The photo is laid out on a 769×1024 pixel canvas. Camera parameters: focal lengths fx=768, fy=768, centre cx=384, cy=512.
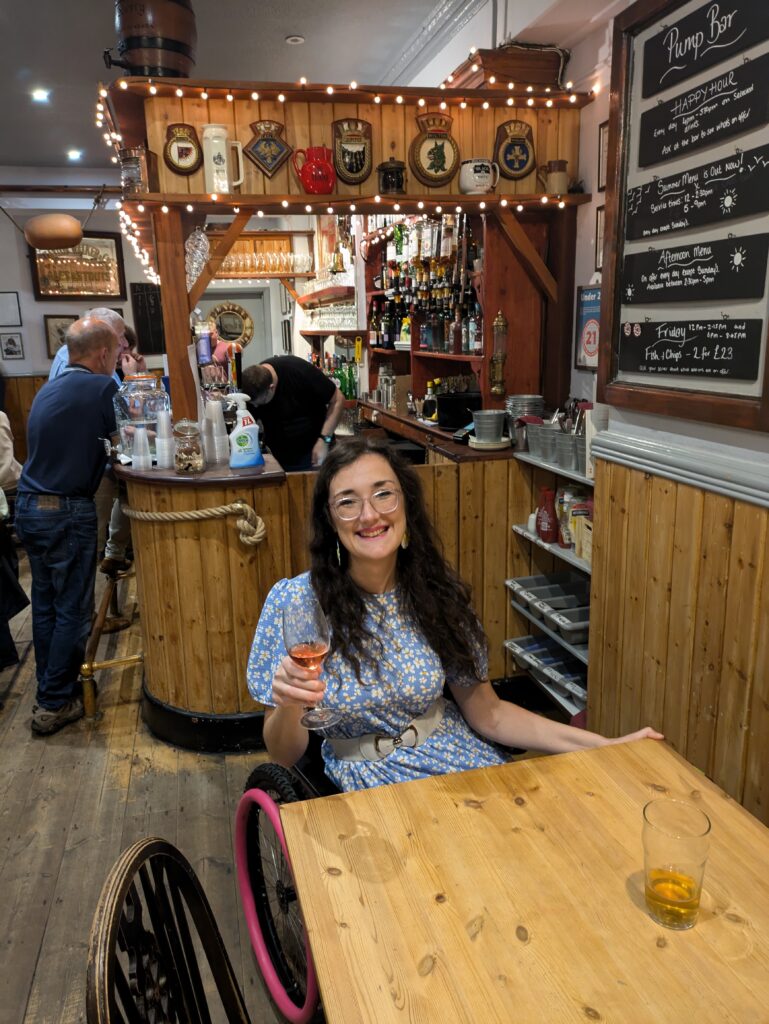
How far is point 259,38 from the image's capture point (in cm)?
500

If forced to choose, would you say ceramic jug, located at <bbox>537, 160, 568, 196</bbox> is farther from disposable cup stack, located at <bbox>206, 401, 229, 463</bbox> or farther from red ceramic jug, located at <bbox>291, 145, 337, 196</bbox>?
disposable cup stack, located at <bbox>206, 401, 229, 463</bbox>

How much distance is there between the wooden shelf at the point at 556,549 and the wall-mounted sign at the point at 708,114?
1.49 meters

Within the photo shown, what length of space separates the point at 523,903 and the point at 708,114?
198 centimetres

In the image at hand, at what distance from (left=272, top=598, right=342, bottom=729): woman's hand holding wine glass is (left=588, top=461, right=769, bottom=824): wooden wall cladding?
1222 mm

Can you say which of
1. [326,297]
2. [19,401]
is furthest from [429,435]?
[19,401]

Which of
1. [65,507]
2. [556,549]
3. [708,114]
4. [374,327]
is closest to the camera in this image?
[708,114]

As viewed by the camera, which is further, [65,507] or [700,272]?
[65,507]

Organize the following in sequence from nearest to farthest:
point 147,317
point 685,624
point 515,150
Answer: point 685,624 → point 515,150 → point 147,317

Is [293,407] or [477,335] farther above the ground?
[477,335]

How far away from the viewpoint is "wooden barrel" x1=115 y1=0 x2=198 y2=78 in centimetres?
344

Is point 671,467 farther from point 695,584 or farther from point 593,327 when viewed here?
point 593,327

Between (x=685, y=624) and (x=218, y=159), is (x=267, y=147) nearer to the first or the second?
(x=218, y=159)

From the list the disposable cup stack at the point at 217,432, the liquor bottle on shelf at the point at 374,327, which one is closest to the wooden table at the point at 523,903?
the disposable cup stack at the point at 217,432

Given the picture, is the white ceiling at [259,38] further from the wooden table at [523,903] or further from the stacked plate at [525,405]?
the wooden table at [523,903]
